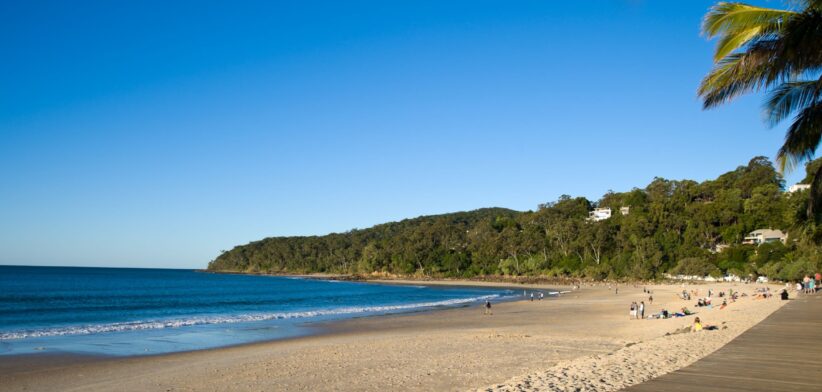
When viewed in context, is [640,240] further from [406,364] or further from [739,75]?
[739,75]

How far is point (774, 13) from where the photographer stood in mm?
9906

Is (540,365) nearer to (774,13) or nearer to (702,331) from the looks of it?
(702,331)

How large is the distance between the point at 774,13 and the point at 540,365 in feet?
32.3

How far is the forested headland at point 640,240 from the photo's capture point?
7449cm

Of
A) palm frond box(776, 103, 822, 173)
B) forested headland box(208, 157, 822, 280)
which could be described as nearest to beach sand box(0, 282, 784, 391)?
palm frond box(776, 103, 822, 173)

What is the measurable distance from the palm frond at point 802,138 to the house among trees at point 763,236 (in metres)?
70.2

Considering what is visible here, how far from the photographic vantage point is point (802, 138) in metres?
12.4

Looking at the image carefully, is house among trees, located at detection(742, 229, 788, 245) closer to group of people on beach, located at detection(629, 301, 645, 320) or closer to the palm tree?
group of people on beach, located at detection(629, 301, 645, 320)

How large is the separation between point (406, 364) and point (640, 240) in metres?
83.3

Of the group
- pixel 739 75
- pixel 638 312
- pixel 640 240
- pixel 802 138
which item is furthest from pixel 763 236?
pixel 739 75

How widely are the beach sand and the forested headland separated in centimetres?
4155

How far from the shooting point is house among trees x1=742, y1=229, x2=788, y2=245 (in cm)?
7544

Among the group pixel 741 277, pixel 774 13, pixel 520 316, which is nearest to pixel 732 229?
pixel 741 277

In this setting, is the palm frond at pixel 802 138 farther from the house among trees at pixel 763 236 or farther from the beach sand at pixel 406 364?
the house among trees at pixel 763 236
